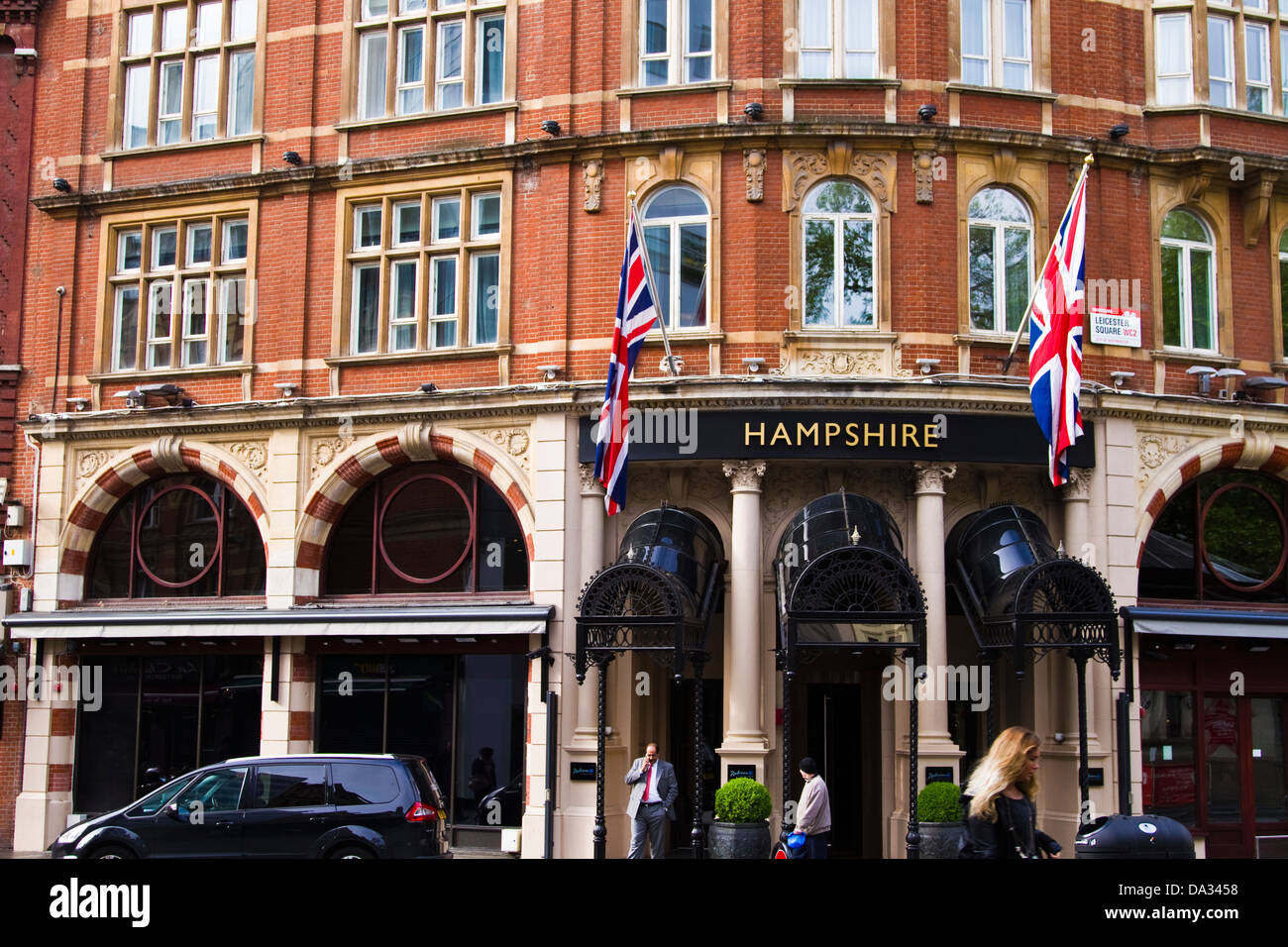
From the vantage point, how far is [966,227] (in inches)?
763

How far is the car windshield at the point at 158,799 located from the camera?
14.6 m

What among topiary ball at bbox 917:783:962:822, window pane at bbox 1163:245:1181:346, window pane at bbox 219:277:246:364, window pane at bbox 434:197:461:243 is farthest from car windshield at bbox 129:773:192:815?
window pane at bbox 1163:245:1181:346

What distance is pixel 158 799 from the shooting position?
578 inches

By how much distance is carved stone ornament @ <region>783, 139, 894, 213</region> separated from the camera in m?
19.1

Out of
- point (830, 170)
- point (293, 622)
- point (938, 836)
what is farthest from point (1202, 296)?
point (293, 622)

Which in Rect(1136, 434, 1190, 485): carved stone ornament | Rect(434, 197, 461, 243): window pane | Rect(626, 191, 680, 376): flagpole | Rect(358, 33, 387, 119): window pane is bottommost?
Rect(1136, 434, 1190, 485): carved stone ornament

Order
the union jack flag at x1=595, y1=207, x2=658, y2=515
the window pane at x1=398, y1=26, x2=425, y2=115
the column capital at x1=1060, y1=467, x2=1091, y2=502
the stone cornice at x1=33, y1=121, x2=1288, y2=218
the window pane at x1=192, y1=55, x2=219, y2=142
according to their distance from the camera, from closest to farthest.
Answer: the union jack flag at x1=595, y1=207, x2=658, y2=515
the column capital at x1=1060, y1=467, x2=1091, y2=502
the stone cornice at x1=33, y1=121, x2=1288, y2=218
the window pane at x1=398, y1=26, x2=425, y2=115
the window pane at x1=192, y1=55, x2=219, y2=142

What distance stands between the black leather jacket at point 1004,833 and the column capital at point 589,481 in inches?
481

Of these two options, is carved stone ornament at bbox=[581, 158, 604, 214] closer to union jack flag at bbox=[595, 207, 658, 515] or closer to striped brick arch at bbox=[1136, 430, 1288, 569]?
union jack flag at bbox=[595, 207, 658, 515]

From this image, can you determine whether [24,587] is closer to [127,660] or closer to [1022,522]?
[127,660]

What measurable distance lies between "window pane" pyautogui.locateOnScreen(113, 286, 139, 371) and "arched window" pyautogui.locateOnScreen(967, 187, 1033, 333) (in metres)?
14.0

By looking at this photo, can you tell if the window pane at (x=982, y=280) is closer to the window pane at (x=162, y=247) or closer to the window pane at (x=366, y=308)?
the window pane at (x=366, y=308)

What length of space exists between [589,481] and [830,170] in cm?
582

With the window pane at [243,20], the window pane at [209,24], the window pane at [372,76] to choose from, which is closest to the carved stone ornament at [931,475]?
the window pane at [372,76]
